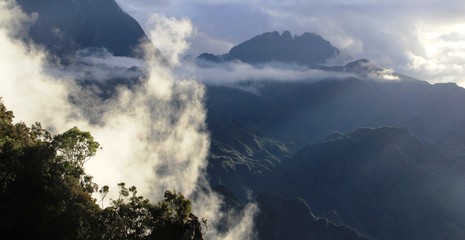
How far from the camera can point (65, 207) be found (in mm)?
82000

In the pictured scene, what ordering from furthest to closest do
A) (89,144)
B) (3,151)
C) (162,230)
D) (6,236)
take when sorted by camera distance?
(89,144) < (3,151) < (6,236) < (162,230)

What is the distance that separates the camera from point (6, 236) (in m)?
81.8

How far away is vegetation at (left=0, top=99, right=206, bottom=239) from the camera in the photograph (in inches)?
3044

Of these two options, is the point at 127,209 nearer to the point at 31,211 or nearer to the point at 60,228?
the point at 60,228

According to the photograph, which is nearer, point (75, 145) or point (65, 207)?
point (65, 207)

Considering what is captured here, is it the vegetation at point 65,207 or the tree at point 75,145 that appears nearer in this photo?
the vegetation at point 65,207

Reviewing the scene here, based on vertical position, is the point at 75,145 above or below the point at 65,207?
above

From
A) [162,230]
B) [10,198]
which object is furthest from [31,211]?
[162,230]

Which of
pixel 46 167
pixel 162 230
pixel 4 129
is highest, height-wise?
pixel 4 129

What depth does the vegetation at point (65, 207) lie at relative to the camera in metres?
77.3

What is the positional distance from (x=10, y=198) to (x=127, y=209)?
70.1 feet

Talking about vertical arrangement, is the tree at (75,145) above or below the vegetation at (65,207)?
above

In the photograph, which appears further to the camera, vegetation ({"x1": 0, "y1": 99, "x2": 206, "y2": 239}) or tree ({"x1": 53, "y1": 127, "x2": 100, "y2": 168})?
tree ({"x1": 53, "y1": 127, "x2": 100, "y2": 168})

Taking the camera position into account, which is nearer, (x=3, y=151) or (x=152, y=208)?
(x=152, y=208)
